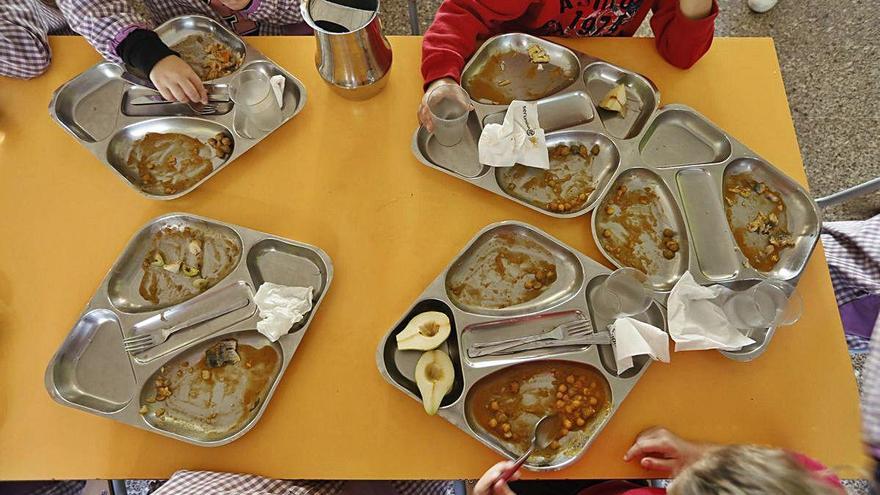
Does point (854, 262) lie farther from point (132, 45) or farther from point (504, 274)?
point (132, 45)

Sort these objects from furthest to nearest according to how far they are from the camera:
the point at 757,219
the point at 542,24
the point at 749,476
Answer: the point at 542,24 < the point at 757,219 < the point at 749,476

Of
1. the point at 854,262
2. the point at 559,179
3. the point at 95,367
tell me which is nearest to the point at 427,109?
the point at 559,179

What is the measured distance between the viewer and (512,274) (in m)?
1.21

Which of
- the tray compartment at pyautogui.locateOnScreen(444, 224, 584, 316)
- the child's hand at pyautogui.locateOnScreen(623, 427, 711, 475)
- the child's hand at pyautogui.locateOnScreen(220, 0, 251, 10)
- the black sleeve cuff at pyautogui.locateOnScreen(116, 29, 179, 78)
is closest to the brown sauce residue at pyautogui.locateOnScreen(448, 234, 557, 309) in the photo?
the tray compartment at pyautogui.locateOnScreen(444, 224, 584, 316)

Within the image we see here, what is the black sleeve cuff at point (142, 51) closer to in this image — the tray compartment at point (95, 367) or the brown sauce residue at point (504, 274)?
the tray compartment at point (95, 367)

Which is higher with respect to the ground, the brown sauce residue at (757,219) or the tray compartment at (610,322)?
the brown sauce residue at (757,219)

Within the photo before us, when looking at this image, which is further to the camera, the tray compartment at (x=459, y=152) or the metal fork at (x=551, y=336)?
the tray compartment at (x=459, y=152)

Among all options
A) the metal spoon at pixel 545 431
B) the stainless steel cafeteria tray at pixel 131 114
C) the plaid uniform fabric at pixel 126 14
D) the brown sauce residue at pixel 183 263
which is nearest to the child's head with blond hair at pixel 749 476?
the metal spoon at pixel 545 431

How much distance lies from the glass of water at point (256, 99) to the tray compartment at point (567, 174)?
0.56 meters

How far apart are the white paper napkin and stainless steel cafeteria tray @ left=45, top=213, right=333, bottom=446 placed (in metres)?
0.34

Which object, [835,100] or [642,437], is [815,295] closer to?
[642,437]

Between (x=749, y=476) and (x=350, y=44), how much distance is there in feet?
3.63

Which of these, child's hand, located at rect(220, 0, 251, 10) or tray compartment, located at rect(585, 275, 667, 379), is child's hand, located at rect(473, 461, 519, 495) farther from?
child's hand, located at rect(220, 0, 251, 10)

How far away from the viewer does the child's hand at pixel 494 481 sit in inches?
39.9
